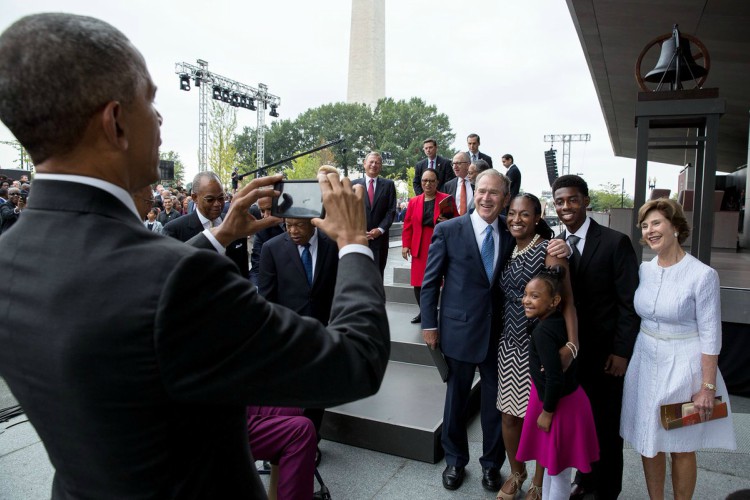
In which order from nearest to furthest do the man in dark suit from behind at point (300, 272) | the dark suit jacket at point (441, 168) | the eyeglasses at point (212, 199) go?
the man in dark suit from behind at point (300, 272) < the eyeglasses at point (212, 199) < the dark suit jacket at point (441, 168)

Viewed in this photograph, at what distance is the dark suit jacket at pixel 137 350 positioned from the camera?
80 cm

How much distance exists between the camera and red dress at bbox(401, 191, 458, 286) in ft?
19.1

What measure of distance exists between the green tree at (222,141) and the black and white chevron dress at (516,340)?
25384 mm

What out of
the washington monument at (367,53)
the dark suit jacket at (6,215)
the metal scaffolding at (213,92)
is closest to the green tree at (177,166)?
the washington monument at (367,53)

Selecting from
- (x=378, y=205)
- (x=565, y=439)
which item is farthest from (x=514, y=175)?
(x=565, y=439)

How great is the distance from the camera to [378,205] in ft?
20.7

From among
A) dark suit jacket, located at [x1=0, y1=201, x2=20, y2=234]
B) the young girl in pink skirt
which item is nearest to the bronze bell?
the young girl in pink skirt

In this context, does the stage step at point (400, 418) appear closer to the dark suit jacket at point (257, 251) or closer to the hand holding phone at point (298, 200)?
the dark suit jacket at point (257, 251)

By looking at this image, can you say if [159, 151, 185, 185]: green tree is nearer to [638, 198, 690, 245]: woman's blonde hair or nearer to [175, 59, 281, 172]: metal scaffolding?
[175, 59, 281, 172]: metal scaffolding

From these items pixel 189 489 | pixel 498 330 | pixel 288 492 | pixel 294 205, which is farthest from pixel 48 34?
pixel 498 330

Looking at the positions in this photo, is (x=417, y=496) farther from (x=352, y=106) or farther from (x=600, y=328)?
(x=352, y=106)

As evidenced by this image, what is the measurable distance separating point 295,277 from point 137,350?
9.06 feet

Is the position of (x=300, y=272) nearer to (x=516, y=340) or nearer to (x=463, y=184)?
(x=516, y=340)

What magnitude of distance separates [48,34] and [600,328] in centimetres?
305
